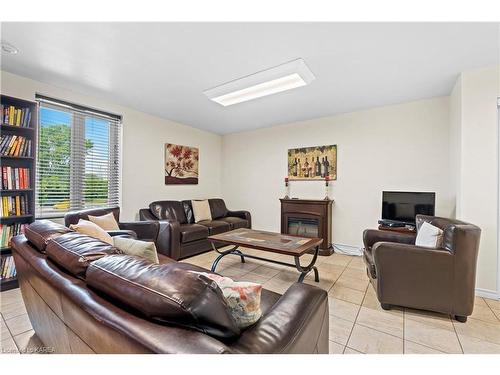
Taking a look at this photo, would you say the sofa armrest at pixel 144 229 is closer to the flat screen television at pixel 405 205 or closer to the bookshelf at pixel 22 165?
the bookshelf at pixel 22 165

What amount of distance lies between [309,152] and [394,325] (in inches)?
120

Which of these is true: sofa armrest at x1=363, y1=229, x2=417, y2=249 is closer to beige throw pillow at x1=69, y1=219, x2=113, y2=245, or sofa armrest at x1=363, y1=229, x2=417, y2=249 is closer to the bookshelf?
beige throw pillow at x1=69, y1=219, x2=113, y2=245

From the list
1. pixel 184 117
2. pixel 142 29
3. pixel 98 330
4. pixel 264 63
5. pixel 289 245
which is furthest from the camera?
pixel 184 117

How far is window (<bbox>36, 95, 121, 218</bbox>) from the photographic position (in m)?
2.91

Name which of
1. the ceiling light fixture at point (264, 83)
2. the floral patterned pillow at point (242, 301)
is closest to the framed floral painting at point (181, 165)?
the ceiling light fixture at point (264, 83)

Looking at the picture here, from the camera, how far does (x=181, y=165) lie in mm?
4633

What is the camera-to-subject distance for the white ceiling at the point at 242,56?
5.95 feet

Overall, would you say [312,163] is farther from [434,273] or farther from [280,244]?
[434,273]

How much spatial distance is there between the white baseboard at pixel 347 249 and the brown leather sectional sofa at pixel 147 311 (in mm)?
2982

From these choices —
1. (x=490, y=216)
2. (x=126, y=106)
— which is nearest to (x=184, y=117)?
(x=126, y=106)

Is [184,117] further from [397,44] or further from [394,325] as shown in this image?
[394,325]

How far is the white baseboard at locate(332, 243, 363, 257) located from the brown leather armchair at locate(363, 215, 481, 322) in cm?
174

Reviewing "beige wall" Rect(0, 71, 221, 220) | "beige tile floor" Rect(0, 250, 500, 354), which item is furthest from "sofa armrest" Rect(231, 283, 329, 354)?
"beige wall" Rect(0, 71, 221, 220)

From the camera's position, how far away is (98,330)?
0.78m
